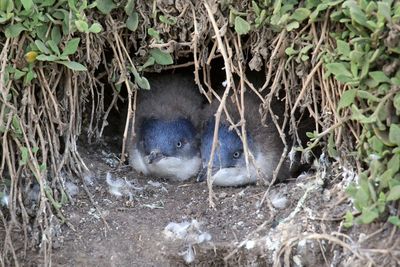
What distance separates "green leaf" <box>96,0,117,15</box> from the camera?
143 inches

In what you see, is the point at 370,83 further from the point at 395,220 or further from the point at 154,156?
the point at 154,156

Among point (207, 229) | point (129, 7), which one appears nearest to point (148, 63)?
point (129, 7)

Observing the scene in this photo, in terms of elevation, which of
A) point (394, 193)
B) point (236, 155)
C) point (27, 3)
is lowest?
point (236, 155)

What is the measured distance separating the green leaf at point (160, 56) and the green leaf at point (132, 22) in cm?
17

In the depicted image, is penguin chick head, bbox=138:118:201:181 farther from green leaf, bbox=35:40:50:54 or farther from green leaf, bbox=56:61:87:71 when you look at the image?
green leaf, bbox=35:40:50:54

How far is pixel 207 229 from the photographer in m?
3.51

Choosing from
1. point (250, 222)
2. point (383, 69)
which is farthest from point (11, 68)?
point (383, 69)

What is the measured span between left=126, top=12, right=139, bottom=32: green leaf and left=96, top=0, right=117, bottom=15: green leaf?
0.10 m

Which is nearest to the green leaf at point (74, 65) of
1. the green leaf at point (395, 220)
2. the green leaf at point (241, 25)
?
the green leaf at point (241, 25)

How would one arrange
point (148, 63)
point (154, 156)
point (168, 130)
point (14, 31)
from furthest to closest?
point (168, 130), point (154, 156), point (148, 63), point (14, 31)

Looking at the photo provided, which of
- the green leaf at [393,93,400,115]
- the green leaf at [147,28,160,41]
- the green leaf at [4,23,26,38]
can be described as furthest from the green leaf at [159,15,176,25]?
the green leaf at [393,93,400,115]

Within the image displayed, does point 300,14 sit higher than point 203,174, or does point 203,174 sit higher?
point 300,14

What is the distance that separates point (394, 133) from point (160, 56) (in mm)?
1354

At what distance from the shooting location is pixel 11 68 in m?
3.47
